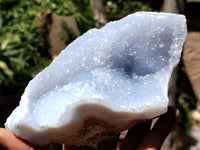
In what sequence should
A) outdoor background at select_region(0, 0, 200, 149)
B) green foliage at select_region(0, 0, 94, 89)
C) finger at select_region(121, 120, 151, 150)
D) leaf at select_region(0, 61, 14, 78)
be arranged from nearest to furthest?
finger at select_region(121, 120, 151, 150), outdoor background at select_region(0, 0, 200, 149), leaf at select_region(0, 61, 14, 78), green foliage at select_region(0, 0, 94, 89)

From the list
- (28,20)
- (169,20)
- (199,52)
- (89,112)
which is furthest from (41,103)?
(28,20)

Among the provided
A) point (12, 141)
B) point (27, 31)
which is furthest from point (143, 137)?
point (27, 31)

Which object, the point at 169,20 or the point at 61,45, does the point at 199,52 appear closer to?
the point at 169,20

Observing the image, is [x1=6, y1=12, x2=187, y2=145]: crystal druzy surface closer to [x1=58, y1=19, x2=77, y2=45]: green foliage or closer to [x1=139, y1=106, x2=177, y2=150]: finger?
[x1=139, y1=106, x2=177, y2=150]: finger

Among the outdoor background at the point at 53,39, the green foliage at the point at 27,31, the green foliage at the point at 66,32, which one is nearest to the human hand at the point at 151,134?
the outdoor background at the point at 53,39

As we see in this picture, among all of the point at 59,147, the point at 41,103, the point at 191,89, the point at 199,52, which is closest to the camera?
the point at 41,103

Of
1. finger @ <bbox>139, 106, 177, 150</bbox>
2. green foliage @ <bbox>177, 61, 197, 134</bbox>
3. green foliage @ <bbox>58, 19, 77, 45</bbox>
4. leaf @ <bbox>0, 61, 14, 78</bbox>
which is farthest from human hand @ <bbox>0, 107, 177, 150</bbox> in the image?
green foliage @ <bbox>58, 19, 77, 45</bbox>

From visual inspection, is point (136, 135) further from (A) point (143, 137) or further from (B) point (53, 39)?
(B) point (53, 39)
